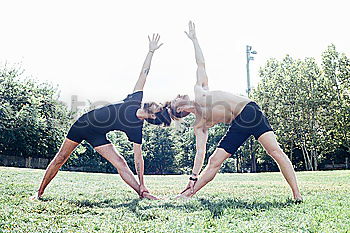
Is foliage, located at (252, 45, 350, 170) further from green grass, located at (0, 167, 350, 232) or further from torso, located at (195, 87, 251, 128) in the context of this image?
green grass, located at (0, 167, 350, 232)

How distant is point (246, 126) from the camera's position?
15.6ft

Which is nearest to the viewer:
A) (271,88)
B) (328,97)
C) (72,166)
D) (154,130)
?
(328,97)

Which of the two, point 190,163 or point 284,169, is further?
point 190,163

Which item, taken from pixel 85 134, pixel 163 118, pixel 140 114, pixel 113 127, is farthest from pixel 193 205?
pixel 85 134

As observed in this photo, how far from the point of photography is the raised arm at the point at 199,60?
5.03 m

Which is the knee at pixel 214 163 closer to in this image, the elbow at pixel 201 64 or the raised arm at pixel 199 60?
the raised arm at pixel 199 60

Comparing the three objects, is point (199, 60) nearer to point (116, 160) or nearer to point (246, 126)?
point (246, 126)

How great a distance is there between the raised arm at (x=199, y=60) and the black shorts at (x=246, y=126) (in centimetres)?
64

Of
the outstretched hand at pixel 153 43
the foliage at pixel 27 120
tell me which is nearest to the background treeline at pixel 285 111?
the foliage at pixel 27 120

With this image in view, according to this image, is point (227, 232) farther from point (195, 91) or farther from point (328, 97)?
point (328, 97)

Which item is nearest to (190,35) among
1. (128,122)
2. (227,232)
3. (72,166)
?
(128,122)

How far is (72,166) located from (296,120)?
1961 cm

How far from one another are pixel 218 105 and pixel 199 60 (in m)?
0.79

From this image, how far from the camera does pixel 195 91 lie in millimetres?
4957
